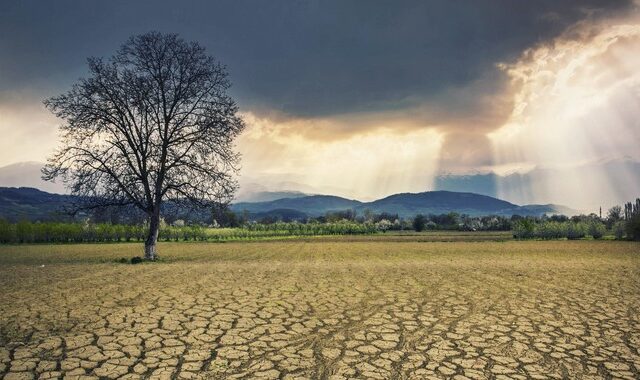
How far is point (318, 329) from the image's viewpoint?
8.48 meters

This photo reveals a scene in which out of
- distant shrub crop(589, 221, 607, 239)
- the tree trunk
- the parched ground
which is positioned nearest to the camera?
the parched ground

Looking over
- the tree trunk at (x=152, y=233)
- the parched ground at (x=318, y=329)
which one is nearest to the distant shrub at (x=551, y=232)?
the parched ground at (x=318, y=329)

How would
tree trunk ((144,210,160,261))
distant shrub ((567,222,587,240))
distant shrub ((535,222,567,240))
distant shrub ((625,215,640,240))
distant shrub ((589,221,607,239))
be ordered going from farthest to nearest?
distant shrub ((535,222,567,240)) → distant shrub ((567,222,587,240)) → distant shrub ((589,221,607,239)) → distant shrub ((625,215,640,240)) → tree trunk ((144,210,160,261))

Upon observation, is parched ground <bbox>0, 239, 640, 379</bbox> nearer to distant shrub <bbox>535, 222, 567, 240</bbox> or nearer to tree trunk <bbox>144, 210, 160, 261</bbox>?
tree trunk <bbox>144, 210, 160, 261</bbox>

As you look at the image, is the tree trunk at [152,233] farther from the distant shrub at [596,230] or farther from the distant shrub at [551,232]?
the distant shrub at [596,230]

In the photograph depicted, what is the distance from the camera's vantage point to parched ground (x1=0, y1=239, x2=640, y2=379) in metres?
6.20

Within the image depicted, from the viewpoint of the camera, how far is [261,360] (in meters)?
6.50

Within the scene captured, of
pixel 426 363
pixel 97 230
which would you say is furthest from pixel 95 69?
pixel 97 230

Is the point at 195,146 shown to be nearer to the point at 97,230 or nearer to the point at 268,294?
the point at 268,294

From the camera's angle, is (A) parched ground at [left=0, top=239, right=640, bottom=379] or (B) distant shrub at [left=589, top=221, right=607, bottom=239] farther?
(B) distant shrub at [left=589, top=221, right=607, bottom=239]

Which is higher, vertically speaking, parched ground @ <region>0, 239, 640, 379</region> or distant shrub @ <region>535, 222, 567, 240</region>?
distant shrub @ <region>535, 222, 567, 240</region>

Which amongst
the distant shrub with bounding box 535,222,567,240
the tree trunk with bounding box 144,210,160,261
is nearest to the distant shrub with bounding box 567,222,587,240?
the distant shrub with bounding box 535,222,567,240

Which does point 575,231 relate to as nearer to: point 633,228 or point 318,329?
point 633,228

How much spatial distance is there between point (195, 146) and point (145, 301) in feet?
47.6
